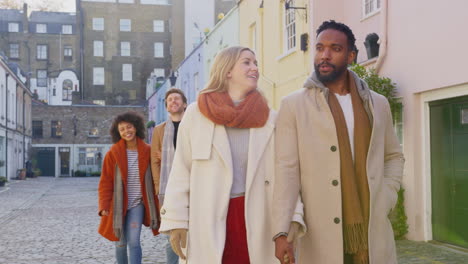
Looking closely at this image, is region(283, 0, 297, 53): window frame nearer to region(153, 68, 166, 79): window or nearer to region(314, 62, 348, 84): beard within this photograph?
region(314, 62, 348, 84): beard

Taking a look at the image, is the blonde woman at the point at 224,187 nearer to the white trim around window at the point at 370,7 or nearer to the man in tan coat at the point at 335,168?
the man in tan coat at the point at 335,168

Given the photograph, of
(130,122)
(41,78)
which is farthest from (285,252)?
(41,78)

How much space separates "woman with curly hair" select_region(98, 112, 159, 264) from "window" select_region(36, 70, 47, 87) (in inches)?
2309

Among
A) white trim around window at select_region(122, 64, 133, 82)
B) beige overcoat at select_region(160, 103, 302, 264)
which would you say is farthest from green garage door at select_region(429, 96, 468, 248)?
white trim around window at select_region(122, 64, 133, 82)

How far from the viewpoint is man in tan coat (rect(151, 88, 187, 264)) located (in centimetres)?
557

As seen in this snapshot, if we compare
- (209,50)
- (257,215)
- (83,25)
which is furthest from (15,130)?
(257,215)

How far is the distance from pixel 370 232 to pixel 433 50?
21.3 feet

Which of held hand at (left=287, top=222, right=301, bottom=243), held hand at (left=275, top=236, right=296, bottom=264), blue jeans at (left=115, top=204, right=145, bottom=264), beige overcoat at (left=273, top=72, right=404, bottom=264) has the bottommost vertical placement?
blue jeans at (left=115, top=204, right=145, bottom=264)

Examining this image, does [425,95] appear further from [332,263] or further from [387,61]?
[332,263]

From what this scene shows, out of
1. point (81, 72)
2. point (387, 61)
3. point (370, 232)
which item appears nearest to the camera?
point (370, 232)

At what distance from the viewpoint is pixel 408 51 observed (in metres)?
9.32

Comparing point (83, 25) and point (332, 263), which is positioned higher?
point (83, 25)

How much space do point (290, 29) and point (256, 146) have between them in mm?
11868

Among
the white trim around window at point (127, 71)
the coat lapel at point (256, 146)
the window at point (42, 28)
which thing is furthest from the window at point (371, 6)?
the window at point (42, 28)
